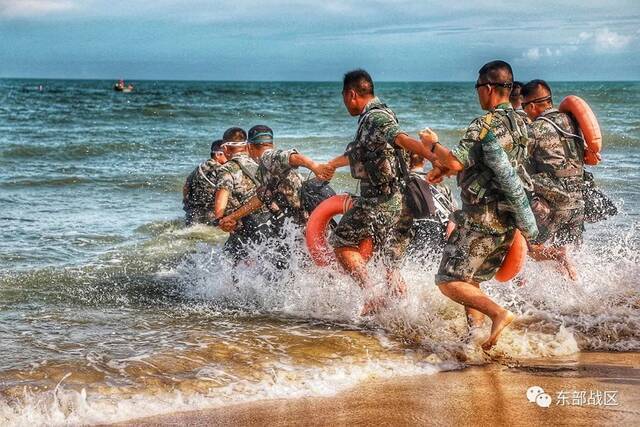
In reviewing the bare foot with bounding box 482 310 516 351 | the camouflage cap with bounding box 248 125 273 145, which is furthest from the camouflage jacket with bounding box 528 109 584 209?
the camouflage cap with bounding box 248 125 273 145

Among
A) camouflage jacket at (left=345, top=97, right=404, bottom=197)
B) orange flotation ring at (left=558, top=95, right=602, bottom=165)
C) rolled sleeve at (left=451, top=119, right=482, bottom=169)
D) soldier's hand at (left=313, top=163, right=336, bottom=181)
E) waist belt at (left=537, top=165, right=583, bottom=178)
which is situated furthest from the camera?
waist belt at (left=537, top=165, right=583, bottom=178)

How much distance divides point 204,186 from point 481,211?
16.8 ft

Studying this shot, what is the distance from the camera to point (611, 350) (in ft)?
19.6

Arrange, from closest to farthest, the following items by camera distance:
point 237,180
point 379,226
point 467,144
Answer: point 467,144
point 379,226
point 237,180

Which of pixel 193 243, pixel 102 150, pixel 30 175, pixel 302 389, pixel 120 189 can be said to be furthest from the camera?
pixel 102 150

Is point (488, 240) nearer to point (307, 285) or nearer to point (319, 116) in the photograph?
point (307, 285)

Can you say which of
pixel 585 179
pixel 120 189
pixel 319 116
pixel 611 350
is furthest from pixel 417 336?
pixel 319 116

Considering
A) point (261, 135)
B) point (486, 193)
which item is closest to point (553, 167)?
point (486, 193)

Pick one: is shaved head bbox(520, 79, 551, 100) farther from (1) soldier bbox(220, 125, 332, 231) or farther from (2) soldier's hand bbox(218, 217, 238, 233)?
(2) soldier's hand bbox(218, 217, 238, 233)

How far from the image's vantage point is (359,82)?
→ 19.5 feet

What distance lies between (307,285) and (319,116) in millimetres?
30463

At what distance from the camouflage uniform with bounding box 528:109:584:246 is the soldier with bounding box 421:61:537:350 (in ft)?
5.85

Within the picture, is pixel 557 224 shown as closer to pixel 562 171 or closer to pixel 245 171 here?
pixel 562 171

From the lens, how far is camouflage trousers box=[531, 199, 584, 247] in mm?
7223
